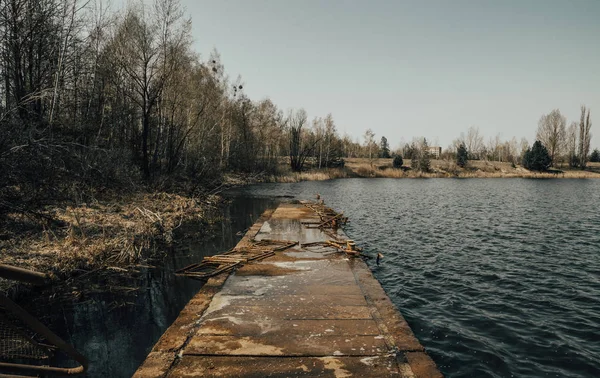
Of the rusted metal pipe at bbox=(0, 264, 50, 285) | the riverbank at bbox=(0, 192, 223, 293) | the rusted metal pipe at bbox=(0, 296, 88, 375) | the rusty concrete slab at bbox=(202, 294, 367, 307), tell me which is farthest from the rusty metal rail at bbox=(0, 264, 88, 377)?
the riverbank at bbox=(0, 192, 223, 293)

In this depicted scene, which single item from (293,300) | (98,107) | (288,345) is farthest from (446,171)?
(288,345)

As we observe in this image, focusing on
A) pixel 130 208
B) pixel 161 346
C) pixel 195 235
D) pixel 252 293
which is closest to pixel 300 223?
pixel 195 235

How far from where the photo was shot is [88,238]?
9.97 meters

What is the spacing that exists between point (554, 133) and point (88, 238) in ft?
298

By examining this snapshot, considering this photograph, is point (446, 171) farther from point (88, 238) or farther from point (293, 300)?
point (293, 300)

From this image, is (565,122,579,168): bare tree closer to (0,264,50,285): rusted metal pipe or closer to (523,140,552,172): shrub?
(523,140,552,172): shrub

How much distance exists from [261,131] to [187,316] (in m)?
50.1

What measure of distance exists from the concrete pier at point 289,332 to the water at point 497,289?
1.65 metres

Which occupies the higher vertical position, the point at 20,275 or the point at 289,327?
the point at 20,275

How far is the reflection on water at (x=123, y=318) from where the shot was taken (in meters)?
5.41

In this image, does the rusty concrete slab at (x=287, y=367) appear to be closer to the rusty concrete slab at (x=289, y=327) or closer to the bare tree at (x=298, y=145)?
the rusty concrete slab at (x=289, y=327)

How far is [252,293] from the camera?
6398 mm

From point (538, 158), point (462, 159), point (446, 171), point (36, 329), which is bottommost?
point (36, 329)

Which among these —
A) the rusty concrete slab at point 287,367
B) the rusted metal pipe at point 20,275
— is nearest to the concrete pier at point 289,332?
the rusty concrete slab at point 287,367
